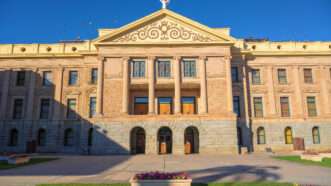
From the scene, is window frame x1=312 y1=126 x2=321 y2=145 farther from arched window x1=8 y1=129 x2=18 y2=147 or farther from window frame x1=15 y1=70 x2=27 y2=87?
window frame x1=15 y1=70 x2=27 y2=87

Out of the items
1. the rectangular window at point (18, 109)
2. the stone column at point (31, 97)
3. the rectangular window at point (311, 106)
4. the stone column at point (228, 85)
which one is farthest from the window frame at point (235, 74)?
the rectangular window at point (18, 109)

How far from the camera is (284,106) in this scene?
3681cm

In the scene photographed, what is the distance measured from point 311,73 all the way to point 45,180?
119ft

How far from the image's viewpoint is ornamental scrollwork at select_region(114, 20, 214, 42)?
111 ft

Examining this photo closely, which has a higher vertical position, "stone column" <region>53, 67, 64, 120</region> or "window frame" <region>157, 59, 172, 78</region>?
"window frame" <region>157, 59, 172, 78</region>

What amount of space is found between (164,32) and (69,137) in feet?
60.2

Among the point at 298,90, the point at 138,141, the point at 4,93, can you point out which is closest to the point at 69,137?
the point at 138,141

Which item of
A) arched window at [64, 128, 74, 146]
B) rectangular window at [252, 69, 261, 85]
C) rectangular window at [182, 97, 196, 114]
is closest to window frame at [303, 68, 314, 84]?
rectangular window at [252, 69, 261, 85]

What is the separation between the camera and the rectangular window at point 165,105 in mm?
34344

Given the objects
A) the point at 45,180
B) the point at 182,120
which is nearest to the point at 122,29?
the point at 182,120

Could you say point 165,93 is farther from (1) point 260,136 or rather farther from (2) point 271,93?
(2) point 271,93

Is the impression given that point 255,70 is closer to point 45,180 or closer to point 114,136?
point 114,136

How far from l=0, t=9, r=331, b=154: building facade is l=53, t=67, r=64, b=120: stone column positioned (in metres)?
0.13

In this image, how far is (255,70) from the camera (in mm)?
37812
